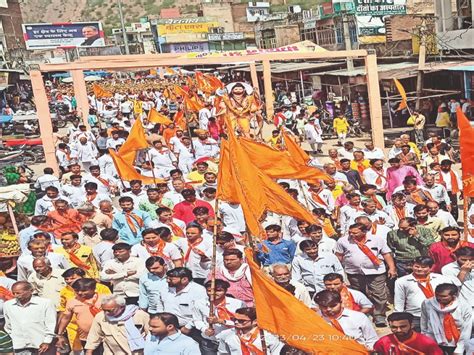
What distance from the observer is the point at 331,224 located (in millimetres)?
8344

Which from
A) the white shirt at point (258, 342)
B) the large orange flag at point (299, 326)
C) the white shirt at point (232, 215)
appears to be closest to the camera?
the large orange flag at point (299, 326)

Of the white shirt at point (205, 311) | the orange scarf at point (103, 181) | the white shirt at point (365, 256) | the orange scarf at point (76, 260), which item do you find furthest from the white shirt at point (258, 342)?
the orange scarf at point (103, 181)

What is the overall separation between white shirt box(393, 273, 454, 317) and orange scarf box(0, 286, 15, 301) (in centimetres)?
377

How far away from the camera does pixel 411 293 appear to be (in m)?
5.55

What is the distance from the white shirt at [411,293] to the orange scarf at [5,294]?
3767mm

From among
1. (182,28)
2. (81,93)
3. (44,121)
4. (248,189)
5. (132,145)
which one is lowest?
(132,145)

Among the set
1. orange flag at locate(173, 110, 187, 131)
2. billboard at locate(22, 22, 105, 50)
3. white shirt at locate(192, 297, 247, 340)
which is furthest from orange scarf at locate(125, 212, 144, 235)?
billboard at locate(22, 22, 105, 50)

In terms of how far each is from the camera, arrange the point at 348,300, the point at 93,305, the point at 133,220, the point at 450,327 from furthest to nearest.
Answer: the point at 133,220 → the point at 93,305 → the point at 348,300 → the point at 450,327

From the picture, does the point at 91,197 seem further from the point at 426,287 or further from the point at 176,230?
the point at 426,287

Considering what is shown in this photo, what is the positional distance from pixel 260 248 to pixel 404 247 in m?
1.54

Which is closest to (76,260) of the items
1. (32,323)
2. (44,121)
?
(32,323)

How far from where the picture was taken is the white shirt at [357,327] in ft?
16.2

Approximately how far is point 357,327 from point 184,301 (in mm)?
1632

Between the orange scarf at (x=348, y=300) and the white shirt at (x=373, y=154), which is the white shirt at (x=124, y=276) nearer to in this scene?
the orange scarf at (x=348, y=300)
